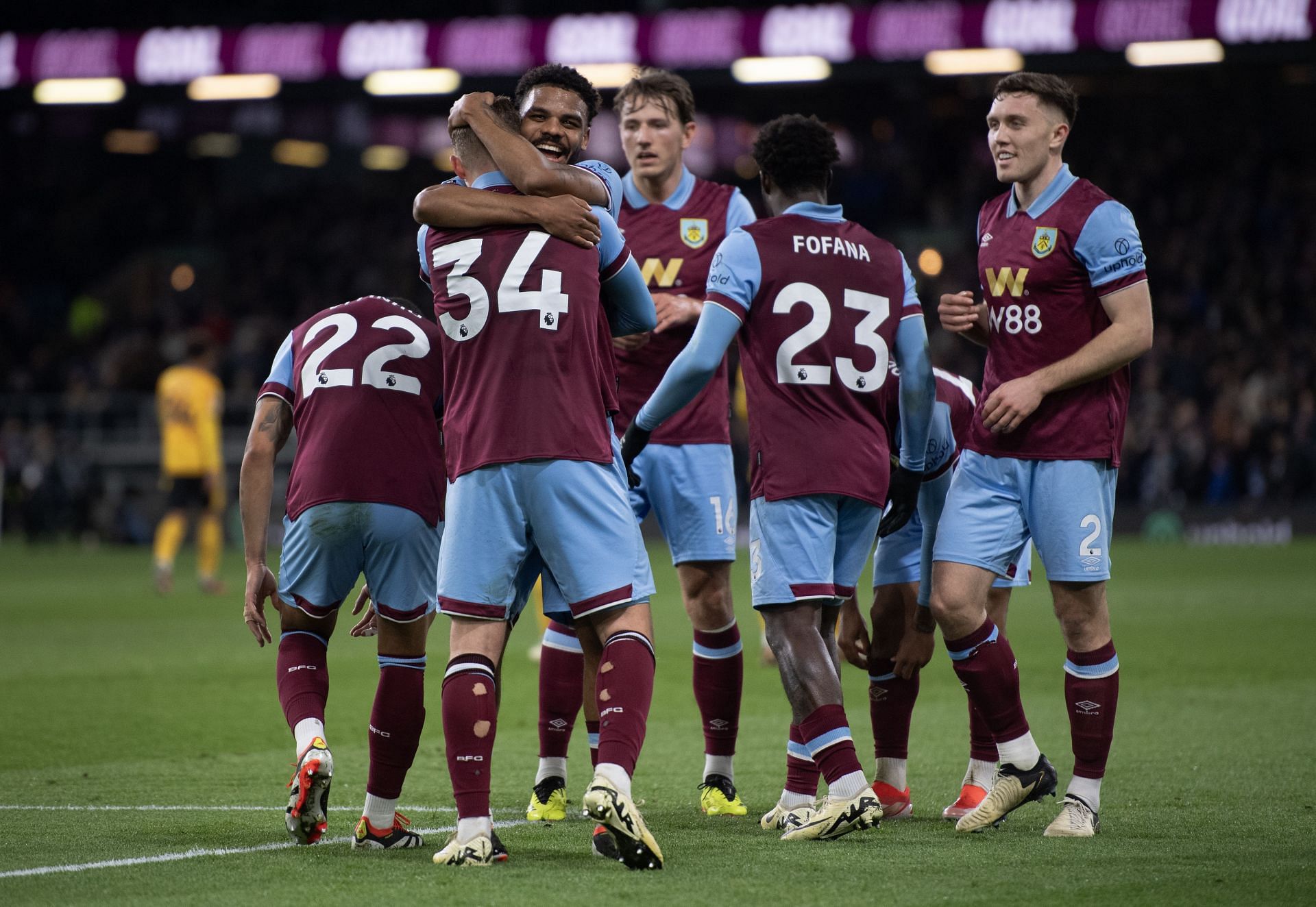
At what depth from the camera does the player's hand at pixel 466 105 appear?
475cm

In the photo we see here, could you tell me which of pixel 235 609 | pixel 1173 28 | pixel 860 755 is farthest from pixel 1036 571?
pixel 860 755

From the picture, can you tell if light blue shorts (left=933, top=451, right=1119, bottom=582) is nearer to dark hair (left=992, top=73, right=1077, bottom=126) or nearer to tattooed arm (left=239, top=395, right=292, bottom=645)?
dark hair (left=992, top=73, right=1077, bottom=126)

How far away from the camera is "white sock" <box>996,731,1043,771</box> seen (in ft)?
17.5

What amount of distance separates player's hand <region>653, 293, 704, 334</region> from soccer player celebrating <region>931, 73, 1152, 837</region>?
51.0 inches

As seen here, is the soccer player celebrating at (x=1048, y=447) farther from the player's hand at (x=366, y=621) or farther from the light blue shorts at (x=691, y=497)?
the player's hand at (x=366, y=621)

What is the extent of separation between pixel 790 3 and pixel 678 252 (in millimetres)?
26824

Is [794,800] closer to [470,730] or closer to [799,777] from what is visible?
[799,777]

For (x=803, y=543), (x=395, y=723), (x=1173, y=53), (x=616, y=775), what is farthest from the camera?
(x=1173, y=53)

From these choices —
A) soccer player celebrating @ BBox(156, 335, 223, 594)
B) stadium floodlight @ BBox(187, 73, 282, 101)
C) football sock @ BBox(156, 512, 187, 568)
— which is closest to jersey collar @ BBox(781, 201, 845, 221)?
soccer player celebrating @ BBox(156, 335, 223, 594)

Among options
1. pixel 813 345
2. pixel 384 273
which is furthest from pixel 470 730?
pixel 384 273

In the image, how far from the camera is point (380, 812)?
16.5 ft

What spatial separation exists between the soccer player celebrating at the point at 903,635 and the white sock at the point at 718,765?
52 cm

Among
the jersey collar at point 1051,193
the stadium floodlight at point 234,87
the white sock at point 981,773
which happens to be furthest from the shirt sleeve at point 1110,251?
the stadium floodlight at point 234,87

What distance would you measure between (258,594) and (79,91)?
2195 cm
